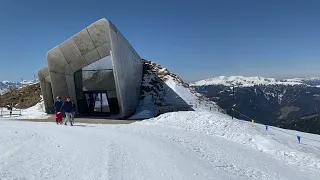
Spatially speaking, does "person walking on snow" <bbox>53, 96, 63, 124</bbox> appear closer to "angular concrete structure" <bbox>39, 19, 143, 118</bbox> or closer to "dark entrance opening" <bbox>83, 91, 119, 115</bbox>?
"angular concrete structure" <bbox>39, 19, 143, 118</bbox>

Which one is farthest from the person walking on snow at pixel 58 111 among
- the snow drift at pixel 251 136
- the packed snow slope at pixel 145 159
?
the packed snow slope at pixel 145 159

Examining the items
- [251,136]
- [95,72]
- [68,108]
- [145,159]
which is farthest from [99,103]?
[145,159]

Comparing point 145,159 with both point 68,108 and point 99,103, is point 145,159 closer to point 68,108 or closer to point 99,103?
point 68,108

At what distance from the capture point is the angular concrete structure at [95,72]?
2278 centimetres

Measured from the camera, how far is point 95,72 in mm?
26797

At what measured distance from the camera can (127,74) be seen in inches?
1036

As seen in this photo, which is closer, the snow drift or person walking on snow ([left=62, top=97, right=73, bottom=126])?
the snow drift

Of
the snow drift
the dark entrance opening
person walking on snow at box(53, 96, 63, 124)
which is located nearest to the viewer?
the snow drift

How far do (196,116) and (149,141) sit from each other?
9.34 m

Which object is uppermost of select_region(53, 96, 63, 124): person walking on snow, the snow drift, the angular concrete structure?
the angular concrete structure

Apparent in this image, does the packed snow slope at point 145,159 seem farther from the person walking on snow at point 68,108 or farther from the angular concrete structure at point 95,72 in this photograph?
the angular concrete structure at point 95,72

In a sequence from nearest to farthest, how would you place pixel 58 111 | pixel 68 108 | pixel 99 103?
pixel 68 108, pixel 58 111, pixel 99 103

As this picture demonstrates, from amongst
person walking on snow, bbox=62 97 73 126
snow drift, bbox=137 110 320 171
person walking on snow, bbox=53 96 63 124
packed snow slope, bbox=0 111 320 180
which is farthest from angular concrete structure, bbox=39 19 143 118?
packed snow slope, bbox=0 111 320 180

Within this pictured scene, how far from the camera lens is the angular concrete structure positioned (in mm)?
22781
